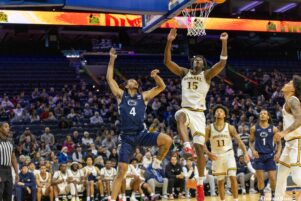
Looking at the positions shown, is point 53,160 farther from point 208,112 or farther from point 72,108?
point 208,112

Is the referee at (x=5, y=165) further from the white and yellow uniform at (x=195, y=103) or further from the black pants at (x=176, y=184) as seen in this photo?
the black pants at (x=176, y=184)

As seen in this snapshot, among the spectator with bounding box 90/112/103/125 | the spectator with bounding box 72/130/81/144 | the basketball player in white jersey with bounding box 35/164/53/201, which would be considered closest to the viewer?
the basketball player in white jersey with bounding box 35/164/53/201

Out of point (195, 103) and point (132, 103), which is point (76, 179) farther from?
point (195, 103)

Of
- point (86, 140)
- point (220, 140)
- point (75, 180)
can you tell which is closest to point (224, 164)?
point (220, 140)

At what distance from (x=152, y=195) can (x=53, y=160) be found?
332 cm

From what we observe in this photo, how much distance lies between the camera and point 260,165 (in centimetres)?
1148

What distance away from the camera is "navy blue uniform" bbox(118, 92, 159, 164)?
839cm

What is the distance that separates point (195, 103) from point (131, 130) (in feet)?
3.85

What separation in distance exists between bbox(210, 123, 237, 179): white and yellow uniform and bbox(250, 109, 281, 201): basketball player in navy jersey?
1654mm

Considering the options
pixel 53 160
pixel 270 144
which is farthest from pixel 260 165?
pixel 53 160

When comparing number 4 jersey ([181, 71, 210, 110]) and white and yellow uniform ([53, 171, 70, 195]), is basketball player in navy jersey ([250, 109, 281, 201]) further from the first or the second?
white and yellow uniform ([53, 171, 70, 195])

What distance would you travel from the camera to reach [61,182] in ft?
50.3

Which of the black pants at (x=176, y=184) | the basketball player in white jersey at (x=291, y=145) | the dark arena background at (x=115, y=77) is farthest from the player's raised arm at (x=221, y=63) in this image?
the black pants at (x=176, y=184)

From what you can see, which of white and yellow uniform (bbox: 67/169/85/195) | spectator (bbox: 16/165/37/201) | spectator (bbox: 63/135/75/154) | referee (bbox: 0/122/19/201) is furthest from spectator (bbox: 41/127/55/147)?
referee (bbox: 0/122/19/201)
